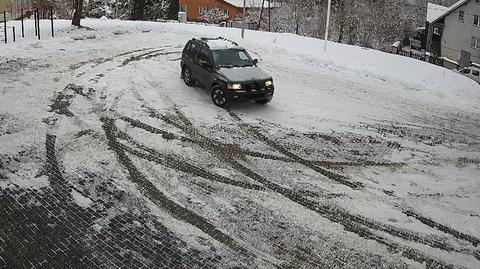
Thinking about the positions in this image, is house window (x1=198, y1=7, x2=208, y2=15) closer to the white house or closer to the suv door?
the white house

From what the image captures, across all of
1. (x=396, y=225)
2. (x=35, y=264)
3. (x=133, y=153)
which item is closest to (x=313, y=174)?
(x=396, y=225)

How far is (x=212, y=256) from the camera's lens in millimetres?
7848

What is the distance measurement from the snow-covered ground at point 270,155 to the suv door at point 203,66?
572 mm

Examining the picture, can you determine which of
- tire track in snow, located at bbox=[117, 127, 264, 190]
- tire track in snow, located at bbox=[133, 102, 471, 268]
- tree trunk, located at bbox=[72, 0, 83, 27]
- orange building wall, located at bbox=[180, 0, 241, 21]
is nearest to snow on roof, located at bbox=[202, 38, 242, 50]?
tire track in snow, located at bbox=[117, 127, 264, 190]

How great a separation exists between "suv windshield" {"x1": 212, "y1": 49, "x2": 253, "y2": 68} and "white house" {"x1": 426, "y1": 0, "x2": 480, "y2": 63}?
3976 centimetres

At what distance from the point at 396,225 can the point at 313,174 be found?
239 centimetres

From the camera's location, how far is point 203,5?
5712cm

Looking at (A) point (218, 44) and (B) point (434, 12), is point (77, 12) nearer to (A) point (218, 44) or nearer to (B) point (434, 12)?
(A) point (218, 44)

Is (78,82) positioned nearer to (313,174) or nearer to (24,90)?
(24,90)

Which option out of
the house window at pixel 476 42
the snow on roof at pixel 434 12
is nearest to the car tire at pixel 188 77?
the house window at pixel 476 42

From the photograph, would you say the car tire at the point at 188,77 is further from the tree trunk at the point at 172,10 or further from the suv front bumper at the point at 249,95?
the tree trunk at the point at 172,10

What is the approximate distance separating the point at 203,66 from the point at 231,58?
3.12 feet

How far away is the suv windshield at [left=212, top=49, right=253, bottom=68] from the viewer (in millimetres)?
15742

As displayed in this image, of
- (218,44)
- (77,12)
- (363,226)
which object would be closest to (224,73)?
(218,44)
